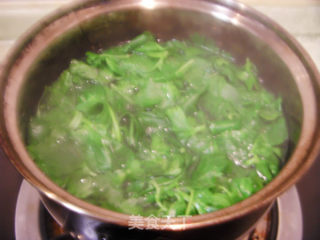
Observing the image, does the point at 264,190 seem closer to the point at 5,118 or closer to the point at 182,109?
the point at 182,109

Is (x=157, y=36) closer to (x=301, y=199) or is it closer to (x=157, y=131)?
(x=157, y=131)

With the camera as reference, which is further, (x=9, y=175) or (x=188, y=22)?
(x=188, y=22)

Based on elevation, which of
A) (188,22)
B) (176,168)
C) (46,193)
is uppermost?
(188,22)

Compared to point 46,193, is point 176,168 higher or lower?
lower

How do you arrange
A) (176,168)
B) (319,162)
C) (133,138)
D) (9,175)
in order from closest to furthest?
(176,168) → (133,138) → (9,175) → (319,162)

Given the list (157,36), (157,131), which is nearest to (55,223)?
(157,131)

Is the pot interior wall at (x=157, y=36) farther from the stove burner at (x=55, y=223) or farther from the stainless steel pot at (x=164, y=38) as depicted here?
the stove burner at (x=55, y=223)

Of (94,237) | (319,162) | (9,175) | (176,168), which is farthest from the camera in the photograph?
(319,162)

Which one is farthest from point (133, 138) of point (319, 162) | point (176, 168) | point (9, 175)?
point (319, 162)
